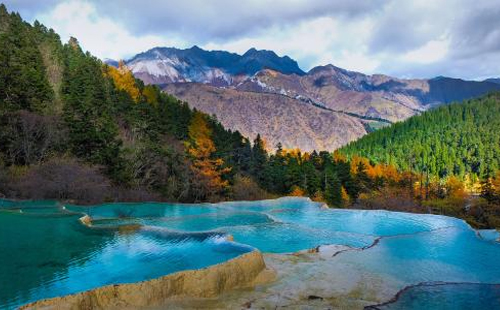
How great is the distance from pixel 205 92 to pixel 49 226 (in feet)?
499

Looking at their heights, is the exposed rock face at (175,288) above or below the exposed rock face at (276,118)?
below

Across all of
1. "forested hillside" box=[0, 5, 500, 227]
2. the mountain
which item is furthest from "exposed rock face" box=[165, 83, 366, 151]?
"forested hillside" box=[0, 5, 500, 227]

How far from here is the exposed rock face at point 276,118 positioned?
489 feet

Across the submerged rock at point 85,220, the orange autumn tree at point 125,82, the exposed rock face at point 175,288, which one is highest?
the orange autumn tree at point 125,82

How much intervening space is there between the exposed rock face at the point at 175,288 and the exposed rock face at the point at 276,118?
5256 inches

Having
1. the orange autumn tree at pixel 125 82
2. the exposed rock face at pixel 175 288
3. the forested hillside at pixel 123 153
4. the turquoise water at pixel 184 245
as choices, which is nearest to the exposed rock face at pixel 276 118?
the forested hillside at pixel 123 153

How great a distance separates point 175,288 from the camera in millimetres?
8422

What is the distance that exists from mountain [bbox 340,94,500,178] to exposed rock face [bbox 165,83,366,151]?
38973 mm

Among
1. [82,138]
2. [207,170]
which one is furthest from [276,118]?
[82,138]

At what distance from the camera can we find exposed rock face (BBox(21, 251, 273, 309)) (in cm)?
726

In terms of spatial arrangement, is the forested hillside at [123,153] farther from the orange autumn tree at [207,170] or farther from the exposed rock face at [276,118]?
the exposed rock face at [276,118]

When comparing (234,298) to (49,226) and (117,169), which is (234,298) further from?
(117,169)

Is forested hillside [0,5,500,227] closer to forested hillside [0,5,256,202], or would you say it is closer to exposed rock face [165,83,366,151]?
forested hillside [0,5,256,202]

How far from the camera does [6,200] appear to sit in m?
18.9
